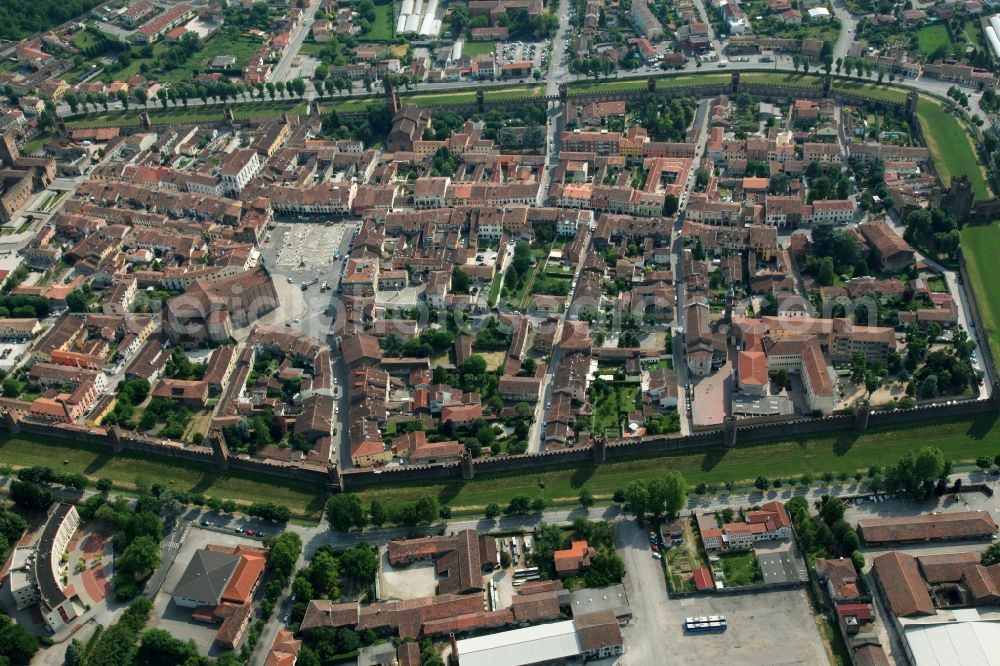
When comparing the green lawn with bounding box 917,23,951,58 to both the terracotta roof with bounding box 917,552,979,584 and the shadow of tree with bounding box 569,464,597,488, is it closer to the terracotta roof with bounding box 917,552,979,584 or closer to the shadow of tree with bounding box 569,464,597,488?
the terracotta roof with bounding box 917,552,979,584

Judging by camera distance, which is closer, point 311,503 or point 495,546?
point 495,546

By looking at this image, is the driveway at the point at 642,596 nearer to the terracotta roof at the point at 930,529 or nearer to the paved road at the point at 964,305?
the terracotta roof at the point at 930,529

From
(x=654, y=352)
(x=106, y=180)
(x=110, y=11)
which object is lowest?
(x=654, y=352)

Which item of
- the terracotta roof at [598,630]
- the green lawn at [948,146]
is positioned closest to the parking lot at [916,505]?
the terracotta roof at [598,630]

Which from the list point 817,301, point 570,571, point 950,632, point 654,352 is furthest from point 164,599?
point 817,301

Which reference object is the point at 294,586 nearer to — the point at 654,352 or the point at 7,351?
the point at 654,352

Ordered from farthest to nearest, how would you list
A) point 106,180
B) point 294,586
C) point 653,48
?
point 653,48 → point 106,180 → point 294,586
